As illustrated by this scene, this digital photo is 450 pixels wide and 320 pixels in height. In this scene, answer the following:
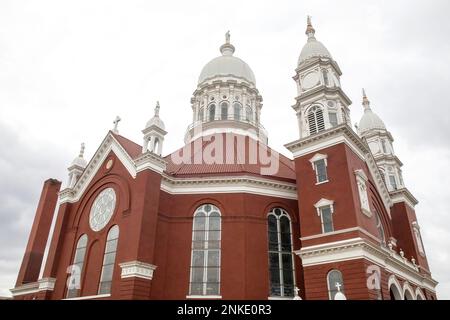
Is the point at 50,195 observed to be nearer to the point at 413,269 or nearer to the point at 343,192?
the point at 343,192

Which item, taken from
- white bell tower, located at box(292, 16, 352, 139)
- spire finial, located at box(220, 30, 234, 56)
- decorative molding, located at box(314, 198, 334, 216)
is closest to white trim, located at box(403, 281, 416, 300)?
decorative molding, located at box(314, 198, 334, 216)

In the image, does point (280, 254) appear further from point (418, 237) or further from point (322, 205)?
point (418, 237)

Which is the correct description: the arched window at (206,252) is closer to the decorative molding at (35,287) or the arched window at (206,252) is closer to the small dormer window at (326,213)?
the small dormer window at (326,213)

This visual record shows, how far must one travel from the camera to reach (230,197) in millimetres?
25203

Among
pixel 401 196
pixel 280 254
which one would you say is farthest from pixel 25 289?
pixel 401 196

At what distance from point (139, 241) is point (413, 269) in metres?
20.1

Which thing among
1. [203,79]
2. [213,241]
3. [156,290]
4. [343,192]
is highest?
[203,79]

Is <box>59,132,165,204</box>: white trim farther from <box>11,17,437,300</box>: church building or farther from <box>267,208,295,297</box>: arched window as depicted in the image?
<box>267,208,295,297</box>: arched window

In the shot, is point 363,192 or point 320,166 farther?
point 320,166

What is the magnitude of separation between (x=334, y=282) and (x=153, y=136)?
1477cm

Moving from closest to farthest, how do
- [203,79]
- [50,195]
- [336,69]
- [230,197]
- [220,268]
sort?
[220,268], [230,197], [336,69], [50,195], [203,79]

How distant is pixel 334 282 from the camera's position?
2033cm

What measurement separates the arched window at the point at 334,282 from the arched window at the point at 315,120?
9913mm
